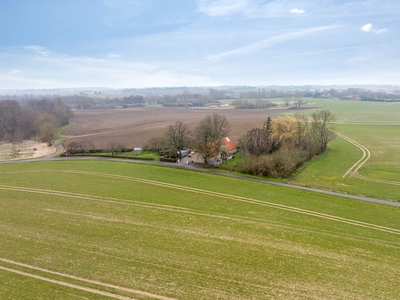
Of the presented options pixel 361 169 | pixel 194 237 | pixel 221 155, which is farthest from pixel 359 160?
pixel 194 237

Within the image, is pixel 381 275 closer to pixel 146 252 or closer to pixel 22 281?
pixel 146 252

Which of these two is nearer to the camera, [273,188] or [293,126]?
[273,188]

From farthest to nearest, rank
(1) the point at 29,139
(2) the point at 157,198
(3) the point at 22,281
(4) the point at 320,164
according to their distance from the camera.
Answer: (1) the point at 29,139
(4) the point at 320,164
(2) the point at 157,198
(3) the point at 22,281

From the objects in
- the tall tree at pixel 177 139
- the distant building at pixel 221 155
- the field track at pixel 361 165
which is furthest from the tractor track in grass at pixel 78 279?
the field track at pixel 361 165

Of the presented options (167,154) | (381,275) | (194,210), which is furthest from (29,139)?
(381,275)

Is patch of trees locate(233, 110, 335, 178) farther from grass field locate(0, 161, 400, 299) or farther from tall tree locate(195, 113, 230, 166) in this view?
grass field locate(0, 161, 400, 299)
